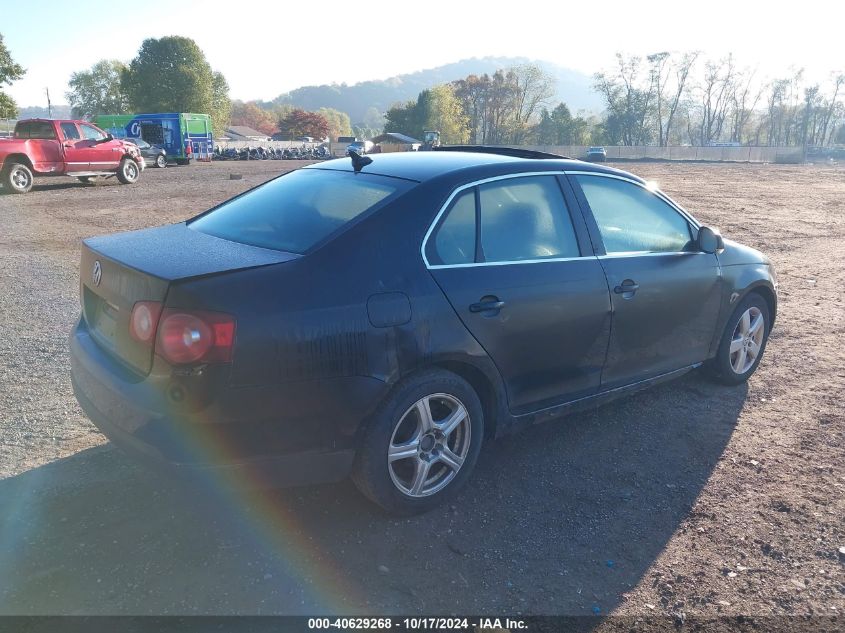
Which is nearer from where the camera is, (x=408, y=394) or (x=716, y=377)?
(x=408, y=394)

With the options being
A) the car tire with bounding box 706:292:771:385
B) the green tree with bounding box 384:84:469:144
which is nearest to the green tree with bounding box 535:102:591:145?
the green tree with bounding box 384:84:469:144

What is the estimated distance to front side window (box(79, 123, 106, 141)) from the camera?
20469mm

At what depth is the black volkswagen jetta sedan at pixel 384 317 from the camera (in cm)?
282

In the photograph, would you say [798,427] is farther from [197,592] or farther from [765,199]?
[765,199]

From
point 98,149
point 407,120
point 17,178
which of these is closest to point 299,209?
point 17,178

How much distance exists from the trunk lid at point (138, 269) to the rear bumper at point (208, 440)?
133mm

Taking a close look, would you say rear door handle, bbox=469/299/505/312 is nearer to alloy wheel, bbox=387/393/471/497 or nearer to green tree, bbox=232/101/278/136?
alloy wheel, bbox=387/393/471/497

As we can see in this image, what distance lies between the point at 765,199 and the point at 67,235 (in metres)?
19.8

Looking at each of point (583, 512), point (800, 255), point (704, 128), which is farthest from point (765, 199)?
point (704, 128)

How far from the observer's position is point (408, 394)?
3.18 m

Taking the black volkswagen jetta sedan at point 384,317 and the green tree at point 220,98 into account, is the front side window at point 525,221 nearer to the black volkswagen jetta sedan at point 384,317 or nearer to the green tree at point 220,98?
the black volkswagen jetta sedan at point 384,317

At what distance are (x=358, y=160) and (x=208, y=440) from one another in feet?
6.47

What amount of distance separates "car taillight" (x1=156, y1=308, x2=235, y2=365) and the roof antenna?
5.08 feet

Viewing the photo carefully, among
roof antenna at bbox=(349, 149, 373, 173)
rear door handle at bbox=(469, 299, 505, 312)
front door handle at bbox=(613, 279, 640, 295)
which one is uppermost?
roof antenna at bbox=(349, 149, 373, 173)
